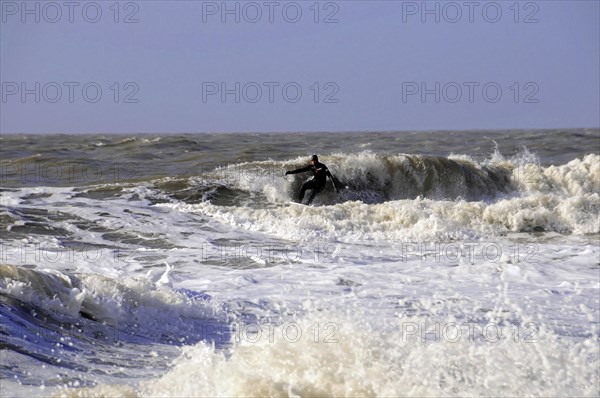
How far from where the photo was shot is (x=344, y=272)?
33.2 ft

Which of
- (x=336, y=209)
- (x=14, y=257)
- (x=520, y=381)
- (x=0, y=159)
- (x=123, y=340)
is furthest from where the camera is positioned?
(x=0, y=159)

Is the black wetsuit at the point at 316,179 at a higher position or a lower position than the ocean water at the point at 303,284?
higher

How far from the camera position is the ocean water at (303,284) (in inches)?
198

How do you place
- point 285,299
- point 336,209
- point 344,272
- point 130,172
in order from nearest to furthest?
point 285,299 → point 344,272 → point 336,209 → point 130,172

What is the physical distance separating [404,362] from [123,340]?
258 cm

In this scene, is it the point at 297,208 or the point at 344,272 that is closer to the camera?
the point at 344,272

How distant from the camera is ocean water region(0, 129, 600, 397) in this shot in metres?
5.04

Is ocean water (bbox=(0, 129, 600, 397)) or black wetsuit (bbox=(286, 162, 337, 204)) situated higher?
black wetsuit (bbox=(286, 162, 337, 204))

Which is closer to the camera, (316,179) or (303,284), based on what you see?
(303,284)

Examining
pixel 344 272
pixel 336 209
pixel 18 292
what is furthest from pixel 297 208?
pixel 18 292

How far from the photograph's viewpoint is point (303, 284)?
9375mm

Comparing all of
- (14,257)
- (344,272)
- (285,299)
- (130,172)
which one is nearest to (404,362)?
(285,299)

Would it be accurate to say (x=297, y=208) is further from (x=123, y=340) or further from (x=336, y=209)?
(x=123, y=340)

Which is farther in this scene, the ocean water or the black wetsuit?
the black wetsuit
